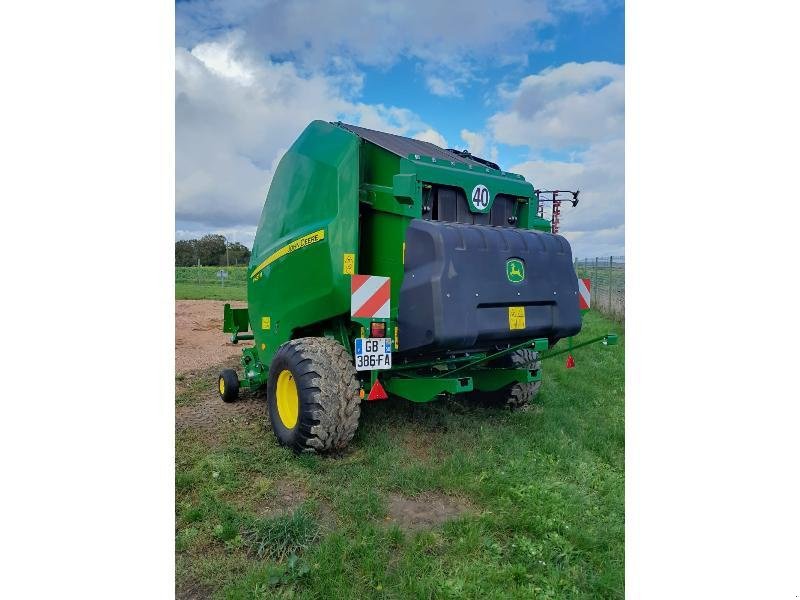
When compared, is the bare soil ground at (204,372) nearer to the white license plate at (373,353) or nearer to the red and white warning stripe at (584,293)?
the white license plate at (373,353)

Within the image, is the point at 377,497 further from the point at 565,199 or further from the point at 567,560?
the point at 565,199

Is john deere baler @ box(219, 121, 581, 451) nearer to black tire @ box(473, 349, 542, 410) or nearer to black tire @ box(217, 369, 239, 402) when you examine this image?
black tire @ box(473, 349, 542, 410)

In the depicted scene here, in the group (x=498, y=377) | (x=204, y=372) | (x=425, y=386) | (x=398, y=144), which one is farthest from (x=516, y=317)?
(x=204, y=372)

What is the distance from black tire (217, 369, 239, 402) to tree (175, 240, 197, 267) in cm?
204

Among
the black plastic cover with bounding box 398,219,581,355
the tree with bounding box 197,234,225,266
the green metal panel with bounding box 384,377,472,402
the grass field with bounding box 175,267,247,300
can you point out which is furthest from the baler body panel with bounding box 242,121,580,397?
the tree with bounding box 197,234,225,266

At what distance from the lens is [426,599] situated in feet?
7.67

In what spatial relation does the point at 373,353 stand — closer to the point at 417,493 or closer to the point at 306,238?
the point at 417,493

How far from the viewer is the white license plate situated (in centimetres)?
352

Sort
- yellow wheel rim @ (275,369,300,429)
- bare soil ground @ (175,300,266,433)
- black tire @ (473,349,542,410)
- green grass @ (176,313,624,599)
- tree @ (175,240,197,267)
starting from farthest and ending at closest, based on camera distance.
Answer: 1. black tire @ (473,349,542,410)
2. bare soil ground @ (175,300,266,433)
3. yellow wheel rim @ (275,369,300,429)
4. tree @ (175,240,197,267)
5. green grass @ (176,313,624,599)

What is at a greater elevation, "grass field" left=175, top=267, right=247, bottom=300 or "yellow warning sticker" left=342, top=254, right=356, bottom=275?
"yellow warning sticker" left=342, top=254, right=356, bottom=275

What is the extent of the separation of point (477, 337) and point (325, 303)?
1087 millimetres

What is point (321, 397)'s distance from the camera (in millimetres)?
3578

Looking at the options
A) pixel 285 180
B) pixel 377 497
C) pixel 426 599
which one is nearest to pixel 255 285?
pixel 285 180

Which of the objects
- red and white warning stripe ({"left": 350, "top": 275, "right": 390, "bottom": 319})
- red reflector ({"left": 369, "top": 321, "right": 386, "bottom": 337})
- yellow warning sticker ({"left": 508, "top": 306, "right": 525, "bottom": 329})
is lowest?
red reflector ({"left": 369, "top": 321, "right": 386, "bottom": 337})
